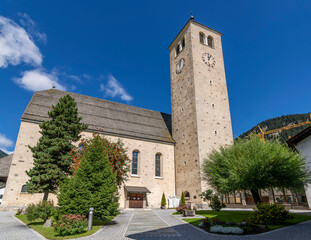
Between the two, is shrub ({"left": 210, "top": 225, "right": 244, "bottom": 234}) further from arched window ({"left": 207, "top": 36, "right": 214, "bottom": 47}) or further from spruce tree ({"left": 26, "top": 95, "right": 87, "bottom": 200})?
arched window ({"left": 207, "top": 36, "right": 214, "bottom": 47})

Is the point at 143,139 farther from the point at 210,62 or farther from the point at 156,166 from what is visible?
the point at 210,62

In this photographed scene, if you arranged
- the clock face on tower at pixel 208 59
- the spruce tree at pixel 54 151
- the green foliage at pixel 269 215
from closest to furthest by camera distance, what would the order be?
the green foliage at pixel 269 215
the spruce tree at pixel 54 151
the clock face on tower at pixel 208 59

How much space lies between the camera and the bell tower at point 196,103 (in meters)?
27.7

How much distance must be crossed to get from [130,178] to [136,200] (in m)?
2.88

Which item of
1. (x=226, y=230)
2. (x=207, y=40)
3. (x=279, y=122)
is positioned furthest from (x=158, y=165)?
(x=279, y=122)

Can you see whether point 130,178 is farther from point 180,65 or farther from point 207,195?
point 180,65

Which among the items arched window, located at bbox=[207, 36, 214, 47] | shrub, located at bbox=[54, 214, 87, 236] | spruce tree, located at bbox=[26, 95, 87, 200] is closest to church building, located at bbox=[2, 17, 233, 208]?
arched window, located at bbox=[207, 36, 214, 47]

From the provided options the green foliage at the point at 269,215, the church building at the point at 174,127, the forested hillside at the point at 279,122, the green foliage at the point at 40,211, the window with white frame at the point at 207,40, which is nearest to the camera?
the green foliage at the point at 269,215

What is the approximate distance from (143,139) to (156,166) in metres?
4.39

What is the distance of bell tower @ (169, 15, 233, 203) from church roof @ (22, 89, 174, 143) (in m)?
3.73

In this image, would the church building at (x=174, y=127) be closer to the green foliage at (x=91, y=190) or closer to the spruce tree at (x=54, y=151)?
the spruce tree at (x=54, y=151)

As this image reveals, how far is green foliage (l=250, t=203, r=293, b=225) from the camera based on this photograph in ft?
39.5

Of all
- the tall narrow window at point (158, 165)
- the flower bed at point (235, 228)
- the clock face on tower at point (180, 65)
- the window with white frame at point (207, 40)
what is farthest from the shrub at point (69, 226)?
the window with white frame at point (207, 40)

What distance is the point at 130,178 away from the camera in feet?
90.2
